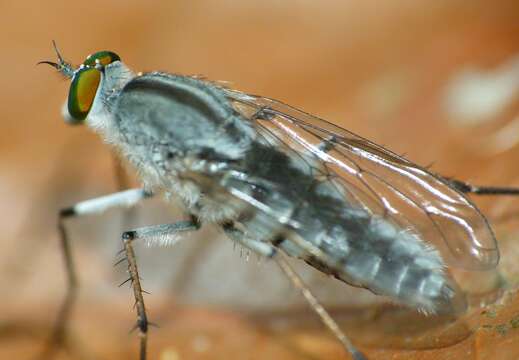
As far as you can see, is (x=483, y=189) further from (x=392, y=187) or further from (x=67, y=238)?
(x=67, y=238)

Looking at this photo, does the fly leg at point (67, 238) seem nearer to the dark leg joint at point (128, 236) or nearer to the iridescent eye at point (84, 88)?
the dark leg joint at point (128, 236)

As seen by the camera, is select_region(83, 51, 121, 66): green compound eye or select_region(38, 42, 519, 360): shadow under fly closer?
select_region(38, 42, 519, 360): shadow under fly

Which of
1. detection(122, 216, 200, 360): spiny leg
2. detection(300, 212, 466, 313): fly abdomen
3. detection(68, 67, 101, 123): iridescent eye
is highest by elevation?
detection(68, 67, 101, 123): iridescent eye

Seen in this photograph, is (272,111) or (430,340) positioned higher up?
(272,111)

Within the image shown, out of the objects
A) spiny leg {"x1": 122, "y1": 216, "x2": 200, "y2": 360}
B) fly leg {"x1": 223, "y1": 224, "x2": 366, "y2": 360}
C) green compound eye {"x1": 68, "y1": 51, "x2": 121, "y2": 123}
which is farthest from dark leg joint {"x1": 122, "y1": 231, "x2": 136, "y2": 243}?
green compound eye {"x1": 68, "y1": 51, "x2": 121, "y2": 123}

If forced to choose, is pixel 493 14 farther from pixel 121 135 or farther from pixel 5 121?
pixel 5 121

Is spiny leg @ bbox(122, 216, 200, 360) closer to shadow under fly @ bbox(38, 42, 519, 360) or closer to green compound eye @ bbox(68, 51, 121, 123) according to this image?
shadow under fly @ bbox(38, 42, 519, 360)

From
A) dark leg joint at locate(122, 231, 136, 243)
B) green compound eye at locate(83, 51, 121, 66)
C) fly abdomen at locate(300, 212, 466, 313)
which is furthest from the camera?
green compound eye at locate(83, 51, 121, 66)

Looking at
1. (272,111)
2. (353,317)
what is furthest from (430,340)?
(272,111)
